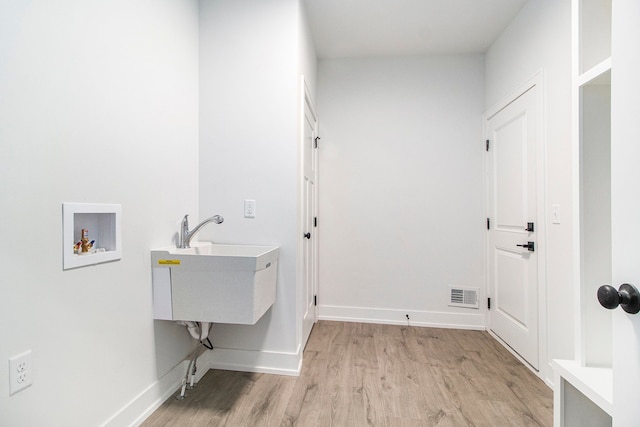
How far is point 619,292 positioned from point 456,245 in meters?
2.37

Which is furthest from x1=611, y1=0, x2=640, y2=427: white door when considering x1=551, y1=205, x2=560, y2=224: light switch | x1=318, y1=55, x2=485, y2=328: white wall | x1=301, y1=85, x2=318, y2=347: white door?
x1=318, y1=55, x2=485, y2=328: white wall

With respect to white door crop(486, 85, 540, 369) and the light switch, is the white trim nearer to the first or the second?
white door crop(486, 85, 540, 369)

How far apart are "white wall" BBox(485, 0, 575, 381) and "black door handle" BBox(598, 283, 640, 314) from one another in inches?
54.0

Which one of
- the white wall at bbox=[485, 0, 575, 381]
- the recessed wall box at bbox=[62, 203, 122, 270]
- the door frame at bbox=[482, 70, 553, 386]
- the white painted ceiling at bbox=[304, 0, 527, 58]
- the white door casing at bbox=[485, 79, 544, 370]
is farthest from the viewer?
the white painted ceiling at bbox=[304, 0, 527, 58]

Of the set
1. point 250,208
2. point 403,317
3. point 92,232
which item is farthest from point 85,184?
point 403,317

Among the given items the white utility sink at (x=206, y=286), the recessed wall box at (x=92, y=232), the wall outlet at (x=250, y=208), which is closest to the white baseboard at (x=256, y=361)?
the white utility sink at (x=206, y=286)

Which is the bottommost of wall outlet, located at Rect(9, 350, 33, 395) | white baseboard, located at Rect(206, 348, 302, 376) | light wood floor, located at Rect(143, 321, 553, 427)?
light wood floor, located at Rect(143, 321, 553, 427)

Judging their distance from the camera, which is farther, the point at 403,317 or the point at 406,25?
the point at 403,317

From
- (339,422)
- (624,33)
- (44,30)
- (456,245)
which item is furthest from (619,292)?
(456,245)

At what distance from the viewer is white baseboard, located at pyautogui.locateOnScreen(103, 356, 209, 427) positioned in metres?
1.37

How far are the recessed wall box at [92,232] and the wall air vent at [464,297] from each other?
280 centimetres

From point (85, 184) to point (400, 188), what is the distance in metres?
2.52

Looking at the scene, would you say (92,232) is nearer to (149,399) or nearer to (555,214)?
(149,399)

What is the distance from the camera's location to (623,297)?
60cm
